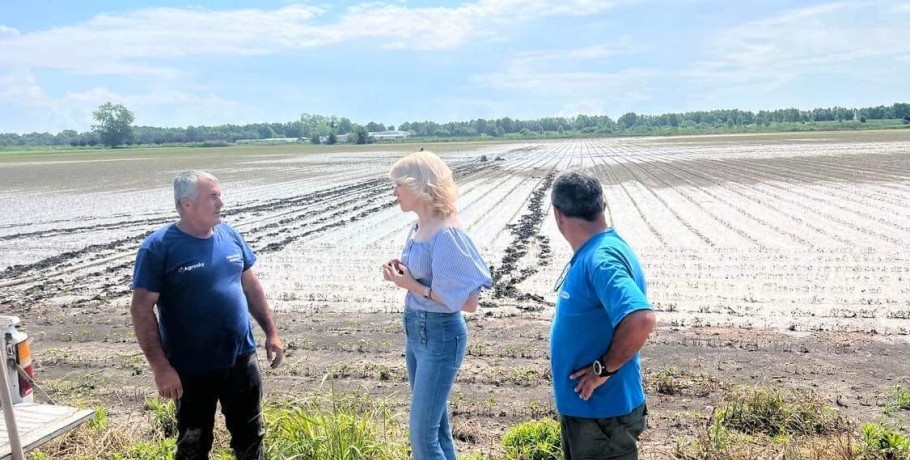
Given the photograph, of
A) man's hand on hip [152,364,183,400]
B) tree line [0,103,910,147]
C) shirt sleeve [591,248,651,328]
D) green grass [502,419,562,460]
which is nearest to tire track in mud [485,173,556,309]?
green grass [502,419,562,460]

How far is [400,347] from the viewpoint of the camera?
6816mm

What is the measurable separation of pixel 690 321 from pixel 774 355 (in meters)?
1.43

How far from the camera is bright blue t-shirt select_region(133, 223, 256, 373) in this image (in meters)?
3.28

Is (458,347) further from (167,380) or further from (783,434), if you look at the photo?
(783,434)

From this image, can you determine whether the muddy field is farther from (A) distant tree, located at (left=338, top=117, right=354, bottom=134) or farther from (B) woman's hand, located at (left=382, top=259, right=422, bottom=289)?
(A) distant tree, located at (left=338, top=117, right=354, bottom=134)

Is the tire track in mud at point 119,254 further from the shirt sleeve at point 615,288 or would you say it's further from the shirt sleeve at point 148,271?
the shirt sleeve at point 615,288

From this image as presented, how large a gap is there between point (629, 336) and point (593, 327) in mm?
220

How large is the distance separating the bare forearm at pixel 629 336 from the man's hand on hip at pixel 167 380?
6.92 ft

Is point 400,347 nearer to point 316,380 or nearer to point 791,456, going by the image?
point 316,380

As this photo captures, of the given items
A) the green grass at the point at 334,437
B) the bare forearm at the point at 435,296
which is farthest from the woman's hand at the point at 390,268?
the green grass at the point at 334,437

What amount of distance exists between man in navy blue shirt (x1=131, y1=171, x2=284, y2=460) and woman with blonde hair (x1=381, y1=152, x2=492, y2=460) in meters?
0.94

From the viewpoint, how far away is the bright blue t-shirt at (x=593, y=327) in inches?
99.6

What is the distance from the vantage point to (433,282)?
3.08m

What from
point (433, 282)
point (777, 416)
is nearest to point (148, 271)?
point (433, 282)
